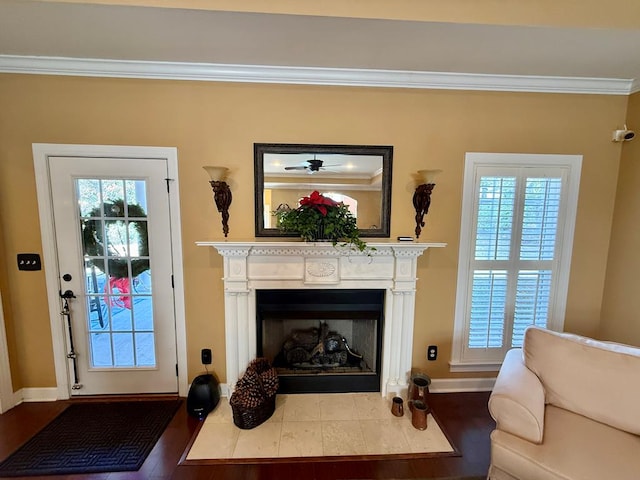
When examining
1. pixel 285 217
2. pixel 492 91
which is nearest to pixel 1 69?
pixel 285 217

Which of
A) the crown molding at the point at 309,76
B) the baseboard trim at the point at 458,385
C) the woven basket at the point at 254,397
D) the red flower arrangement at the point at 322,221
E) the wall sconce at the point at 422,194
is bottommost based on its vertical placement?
the baseboard trim at the point at 458,385

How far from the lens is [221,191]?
2076mm

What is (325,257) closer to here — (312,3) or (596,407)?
(312,3)

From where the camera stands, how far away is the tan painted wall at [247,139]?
81.4 inches

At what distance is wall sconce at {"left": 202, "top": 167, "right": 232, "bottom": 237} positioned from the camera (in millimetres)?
2004

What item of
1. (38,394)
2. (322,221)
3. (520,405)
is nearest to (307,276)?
(322,221)

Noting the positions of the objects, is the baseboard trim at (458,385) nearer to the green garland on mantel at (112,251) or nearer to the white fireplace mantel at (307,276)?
the white fireplace mantel at (307,276)

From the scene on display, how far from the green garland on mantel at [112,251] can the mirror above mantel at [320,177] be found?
0.90m

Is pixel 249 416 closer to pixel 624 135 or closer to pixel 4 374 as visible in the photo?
pixel 4 374

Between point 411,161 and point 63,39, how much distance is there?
2397 mm

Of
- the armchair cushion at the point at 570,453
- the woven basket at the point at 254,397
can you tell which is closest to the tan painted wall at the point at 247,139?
the woven basket at the point at 254,397

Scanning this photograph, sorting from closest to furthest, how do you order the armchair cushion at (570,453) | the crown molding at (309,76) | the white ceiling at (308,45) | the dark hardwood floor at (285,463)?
1. the armchair cushion at (570,453)
2. the white ceiling at (308,45)
3. the dark hardwood floor at (285,463)
4. the crown molding at (309,76)

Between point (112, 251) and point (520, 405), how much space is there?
2846 mm

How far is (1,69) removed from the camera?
197cm
